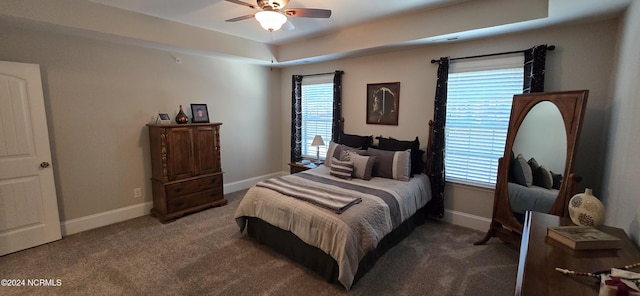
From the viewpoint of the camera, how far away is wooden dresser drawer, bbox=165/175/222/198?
358 cm

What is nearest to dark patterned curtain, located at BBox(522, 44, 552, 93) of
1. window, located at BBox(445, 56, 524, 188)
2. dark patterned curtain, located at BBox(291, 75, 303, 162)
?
window, located at BBox(445, 56, 524, 188)

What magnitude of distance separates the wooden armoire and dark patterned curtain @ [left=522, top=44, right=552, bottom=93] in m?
3.97

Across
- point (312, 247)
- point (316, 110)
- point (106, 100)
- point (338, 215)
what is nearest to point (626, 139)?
point (338, 215)

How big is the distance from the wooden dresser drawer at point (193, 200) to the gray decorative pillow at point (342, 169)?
6.23 feet

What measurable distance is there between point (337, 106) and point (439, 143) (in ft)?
5.70

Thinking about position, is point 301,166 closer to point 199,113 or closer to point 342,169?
point 342,169

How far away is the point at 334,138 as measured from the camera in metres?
4.52

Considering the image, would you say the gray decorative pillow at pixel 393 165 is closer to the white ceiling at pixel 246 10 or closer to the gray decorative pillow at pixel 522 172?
the gray decorative pillow at pixel 522 172

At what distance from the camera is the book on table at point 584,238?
1306 mm

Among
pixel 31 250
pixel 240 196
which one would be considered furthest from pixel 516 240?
pixel 31 250

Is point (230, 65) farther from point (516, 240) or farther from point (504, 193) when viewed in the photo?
point (516, 240)

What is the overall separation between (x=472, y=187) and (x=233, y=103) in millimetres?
3897

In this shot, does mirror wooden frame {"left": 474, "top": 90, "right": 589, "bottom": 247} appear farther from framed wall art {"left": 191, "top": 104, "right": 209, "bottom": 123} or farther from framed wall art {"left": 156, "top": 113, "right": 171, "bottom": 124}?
framed wall art {"left": 156, "top": 113, "right": 171, "bottom": 124}

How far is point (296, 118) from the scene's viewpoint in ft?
16.7
